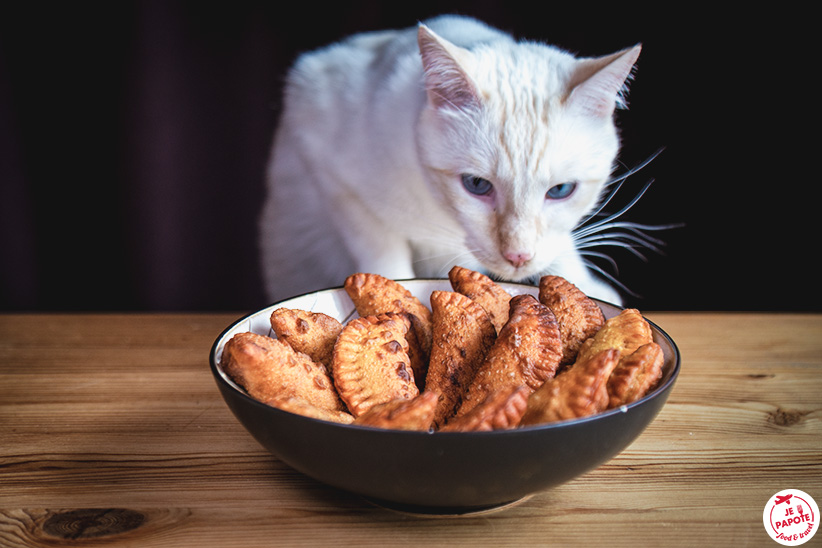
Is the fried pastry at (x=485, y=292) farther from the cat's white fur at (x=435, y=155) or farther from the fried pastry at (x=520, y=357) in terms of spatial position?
the cat's white fur at (x=435, y=155)

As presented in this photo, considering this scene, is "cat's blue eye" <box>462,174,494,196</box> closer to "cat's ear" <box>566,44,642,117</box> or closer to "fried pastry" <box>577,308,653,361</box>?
"cat's ear" <box>566,44,642,117</box>

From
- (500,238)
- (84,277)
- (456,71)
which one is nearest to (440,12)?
(456,71)

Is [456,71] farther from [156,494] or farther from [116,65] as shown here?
[116,65]

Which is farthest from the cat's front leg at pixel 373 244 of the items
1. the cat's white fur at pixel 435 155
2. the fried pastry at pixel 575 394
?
the fried pastry at pixel 575 394

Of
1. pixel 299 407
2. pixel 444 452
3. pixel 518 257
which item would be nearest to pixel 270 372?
pixel 299 407

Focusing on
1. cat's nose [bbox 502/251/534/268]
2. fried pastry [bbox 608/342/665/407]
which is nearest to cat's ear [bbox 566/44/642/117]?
cat's nose [bbox 502/251/534/268]

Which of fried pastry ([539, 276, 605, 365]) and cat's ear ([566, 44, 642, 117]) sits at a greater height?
Answer: cat's ear ([566, 44, 642, 117])
